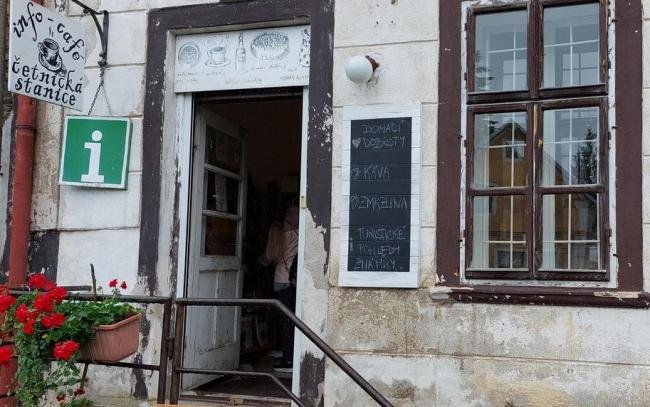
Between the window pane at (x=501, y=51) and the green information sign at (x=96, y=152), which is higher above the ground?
the window pane at (x=501, y=51)

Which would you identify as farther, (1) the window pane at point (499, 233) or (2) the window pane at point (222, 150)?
(2) the window pane at point (222, 150)

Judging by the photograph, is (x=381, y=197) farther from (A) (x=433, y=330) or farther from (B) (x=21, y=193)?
(B) (x=21, y=193)

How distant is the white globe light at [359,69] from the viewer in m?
5.14

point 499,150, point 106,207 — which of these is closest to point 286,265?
point 106,207

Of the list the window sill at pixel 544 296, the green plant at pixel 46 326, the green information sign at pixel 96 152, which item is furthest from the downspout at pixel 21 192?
the window sill at pixel 544 296

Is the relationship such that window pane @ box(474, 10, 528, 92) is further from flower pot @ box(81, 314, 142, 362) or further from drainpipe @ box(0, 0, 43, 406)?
drainpipe @ box(0, 0, 43, 406)

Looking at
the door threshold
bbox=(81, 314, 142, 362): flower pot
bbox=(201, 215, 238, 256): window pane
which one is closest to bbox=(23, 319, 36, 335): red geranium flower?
bbox=(81, 314, 142, 362): flower pot

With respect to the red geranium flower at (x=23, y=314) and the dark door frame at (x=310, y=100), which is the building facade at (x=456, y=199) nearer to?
the dark door frame at (x=310, y=100)

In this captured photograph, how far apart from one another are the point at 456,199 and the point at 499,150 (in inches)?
17.6

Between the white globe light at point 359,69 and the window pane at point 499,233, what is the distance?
1158 mm

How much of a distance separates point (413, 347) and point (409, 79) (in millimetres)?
1875

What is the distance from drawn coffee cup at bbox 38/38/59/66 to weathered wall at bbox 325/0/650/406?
2.11 m

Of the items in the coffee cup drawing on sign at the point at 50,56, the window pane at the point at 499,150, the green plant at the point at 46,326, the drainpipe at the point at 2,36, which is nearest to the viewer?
the green plant at the point at 46,326

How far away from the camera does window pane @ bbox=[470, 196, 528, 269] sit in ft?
16.1
